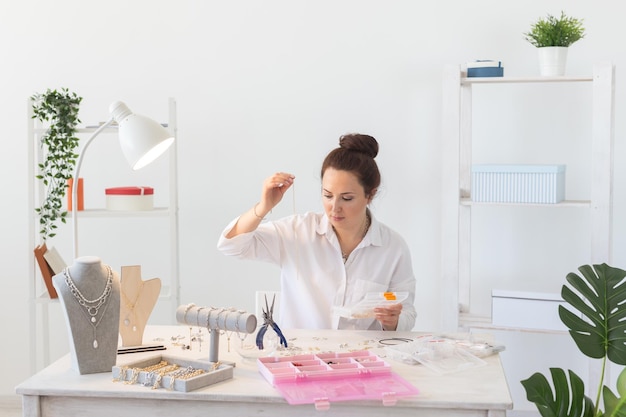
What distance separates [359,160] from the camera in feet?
10.4

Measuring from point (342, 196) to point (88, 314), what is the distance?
1.08 meters

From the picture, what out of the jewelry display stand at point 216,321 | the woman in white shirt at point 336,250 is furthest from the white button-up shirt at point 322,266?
the jewelry display stand at point 216,321

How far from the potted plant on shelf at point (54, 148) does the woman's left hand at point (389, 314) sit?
5.88 ft

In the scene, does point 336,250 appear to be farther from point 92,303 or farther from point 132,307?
point 92,303

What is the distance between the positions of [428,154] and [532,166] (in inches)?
23.2

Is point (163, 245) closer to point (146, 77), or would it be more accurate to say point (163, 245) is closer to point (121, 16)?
point (146, 77)

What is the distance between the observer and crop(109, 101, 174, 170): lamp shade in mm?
2428

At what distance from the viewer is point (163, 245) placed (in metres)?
4.42

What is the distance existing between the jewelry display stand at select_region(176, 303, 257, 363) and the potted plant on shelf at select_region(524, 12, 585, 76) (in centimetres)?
201

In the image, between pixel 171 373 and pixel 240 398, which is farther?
pixel 171 373

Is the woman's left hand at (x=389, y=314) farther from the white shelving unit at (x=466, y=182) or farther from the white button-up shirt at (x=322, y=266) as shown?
the white shelving unit at (x=466, y=182)

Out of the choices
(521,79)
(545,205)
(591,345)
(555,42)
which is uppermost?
(555,42)

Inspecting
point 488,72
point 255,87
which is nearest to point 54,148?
point 255,87

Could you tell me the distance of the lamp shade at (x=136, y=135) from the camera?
7.97 ft
